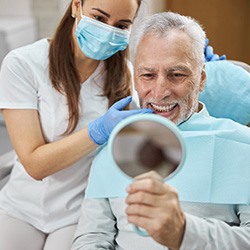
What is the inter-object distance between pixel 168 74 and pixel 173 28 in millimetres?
131

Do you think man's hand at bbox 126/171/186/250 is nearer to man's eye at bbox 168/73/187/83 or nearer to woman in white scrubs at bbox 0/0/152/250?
man's eye at bbox 168/73/187/83

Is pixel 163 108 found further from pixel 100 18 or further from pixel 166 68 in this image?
pixel 100 18

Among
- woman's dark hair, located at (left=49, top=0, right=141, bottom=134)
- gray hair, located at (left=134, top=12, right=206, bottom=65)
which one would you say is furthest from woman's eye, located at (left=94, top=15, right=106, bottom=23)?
gray hair, located at (left=134, top=12, right=206, bottom=65)

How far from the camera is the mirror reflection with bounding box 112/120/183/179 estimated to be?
30.2 inches

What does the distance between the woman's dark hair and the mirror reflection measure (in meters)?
0.72

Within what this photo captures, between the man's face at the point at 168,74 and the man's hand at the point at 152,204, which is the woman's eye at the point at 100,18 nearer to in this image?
the man's face at the point at 168,74

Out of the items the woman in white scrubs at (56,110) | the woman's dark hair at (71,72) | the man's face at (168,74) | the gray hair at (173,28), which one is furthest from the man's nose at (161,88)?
the woman's dark hair at (71,72)

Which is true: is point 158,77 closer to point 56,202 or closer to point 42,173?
point 42,173

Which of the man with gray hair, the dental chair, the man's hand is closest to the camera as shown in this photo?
the man's hand

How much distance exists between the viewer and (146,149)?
0.81 m

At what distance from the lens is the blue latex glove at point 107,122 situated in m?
1.26

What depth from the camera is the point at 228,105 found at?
160 centimetres

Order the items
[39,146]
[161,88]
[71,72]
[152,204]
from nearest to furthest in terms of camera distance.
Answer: [152,204], [161,88], [39,146], [71,72]

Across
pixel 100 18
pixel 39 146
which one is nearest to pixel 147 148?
pixel 39 146
